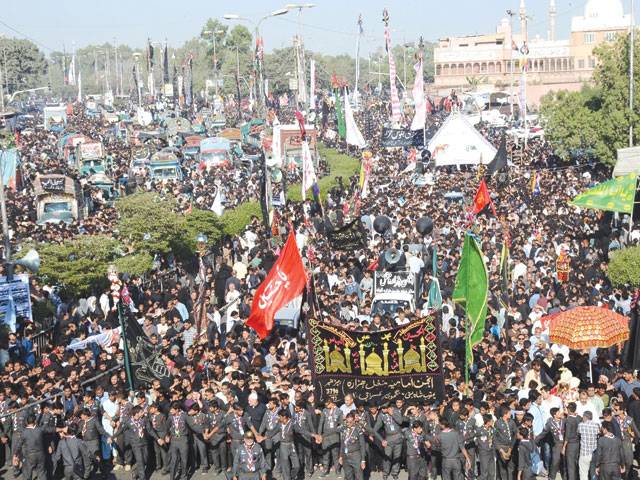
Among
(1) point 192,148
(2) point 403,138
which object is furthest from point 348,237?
(1) point 192,148

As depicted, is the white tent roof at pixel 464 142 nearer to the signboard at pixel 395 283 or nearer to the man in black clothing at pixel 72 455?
the signboard at pixel 395 283

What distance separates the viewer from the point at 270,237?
2444 cm

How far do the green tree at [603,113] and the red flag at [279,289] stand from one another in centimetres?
2385

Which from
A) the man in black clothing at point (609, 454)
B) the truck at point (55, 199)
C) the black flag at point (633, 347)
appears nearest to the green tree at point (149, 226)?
the truck at point (55, 199)

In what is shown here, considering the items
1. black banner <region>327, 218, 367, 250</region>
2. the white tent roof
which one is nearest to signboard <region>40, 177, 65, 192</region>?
black banner <region>327, 218, 367, 250</region>

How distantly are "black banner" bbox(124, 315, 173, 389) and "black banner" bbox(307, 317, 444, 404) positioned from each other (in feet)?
7.20

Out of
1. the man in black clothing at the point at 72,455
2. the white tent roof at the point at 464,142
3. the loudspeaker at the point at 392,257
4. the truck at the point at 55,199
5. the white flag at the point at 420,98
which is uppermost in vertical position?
the white flag at the point at 420,98

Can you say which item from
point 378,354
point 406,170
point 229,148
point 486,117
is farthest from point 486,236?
point 486,117

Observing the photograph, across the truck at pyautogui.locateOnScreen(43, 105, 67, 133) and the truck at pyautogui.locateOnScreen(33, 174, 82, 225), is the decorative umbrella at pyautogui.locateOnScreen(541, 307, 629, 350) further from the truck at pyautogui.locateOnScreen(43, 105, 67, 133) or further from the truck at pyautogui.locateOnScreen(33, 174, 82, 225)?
the truck at pyautogui.locateOnScreen(43, 105, 67, 133)

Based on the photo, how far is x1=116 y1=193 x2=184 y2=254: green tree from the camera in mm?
24672

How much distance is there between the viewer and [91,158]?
45969 mm

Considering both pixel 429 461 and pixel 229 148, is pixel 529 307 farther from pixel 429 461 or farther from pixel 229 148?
pixel 229 148

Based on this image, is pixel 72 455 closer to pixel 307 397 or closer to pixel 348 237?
pixel 307 397

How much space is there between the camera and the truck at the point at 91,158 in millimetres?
45875
